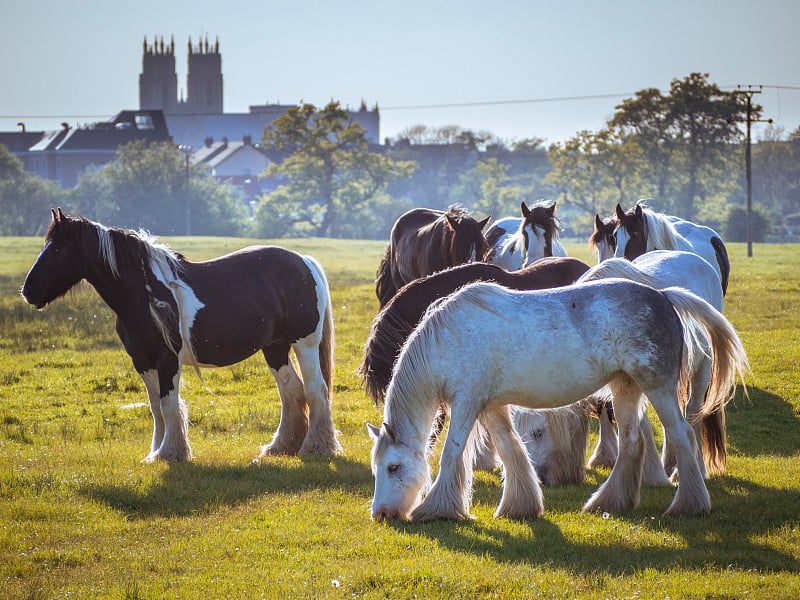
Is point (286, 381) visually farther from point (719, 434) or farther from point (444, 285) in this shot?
point (719, 434)

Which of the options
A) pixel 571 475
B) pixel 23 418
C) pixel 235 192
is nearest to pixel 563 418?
pixel 571 475

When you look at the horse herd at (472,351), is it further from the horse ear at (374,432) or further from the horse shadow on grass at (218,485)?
the horse shadow on grass at (218,485)

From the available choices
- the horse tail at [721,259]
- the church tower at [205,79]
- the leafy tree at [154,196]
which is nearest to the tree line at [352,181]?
the leafy tree at [154,196]

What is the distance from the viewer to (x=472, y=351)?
5.93 meters

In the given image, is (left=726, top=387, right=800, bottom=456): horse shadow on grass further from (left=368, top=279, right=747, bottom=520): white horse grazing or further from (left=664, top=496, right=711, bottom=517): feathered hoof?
(left=368, top=279, right=747, bottom=520): white horse grazing

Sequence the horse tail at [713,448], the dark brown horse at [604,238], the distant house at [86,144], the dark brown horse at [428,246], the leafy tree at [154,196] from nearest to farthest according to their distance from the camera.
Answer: the horse tail at [713,448] → the dark brown horse at [604,238] → the dark brown horse at [428,246] → the leafy tree at [154,196] → the distant house at [86,144]

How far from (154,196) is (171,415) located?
58.0 meters

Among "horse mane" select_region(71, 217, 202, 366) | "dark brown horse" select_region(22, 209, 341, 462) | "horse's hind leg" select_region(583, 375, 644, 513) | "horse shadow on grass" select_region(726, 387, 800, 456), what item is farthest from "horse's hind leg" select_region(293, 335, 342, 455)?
"horse shadow on grass" select_region(726, 387, 800, 456)

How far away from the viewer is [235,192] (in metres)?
74.5

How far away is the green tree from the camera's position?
6694 centimetres

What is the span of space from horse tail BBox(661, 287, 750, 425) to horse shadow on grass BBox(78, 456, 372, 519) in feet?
9.26

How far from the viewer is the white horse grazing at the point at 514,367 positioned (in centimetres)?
593

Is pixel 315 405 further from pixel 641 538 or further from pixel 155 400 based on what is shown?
pixel 641 538

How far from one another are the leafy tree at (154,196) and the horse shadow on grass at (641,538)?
57971 millimetres
